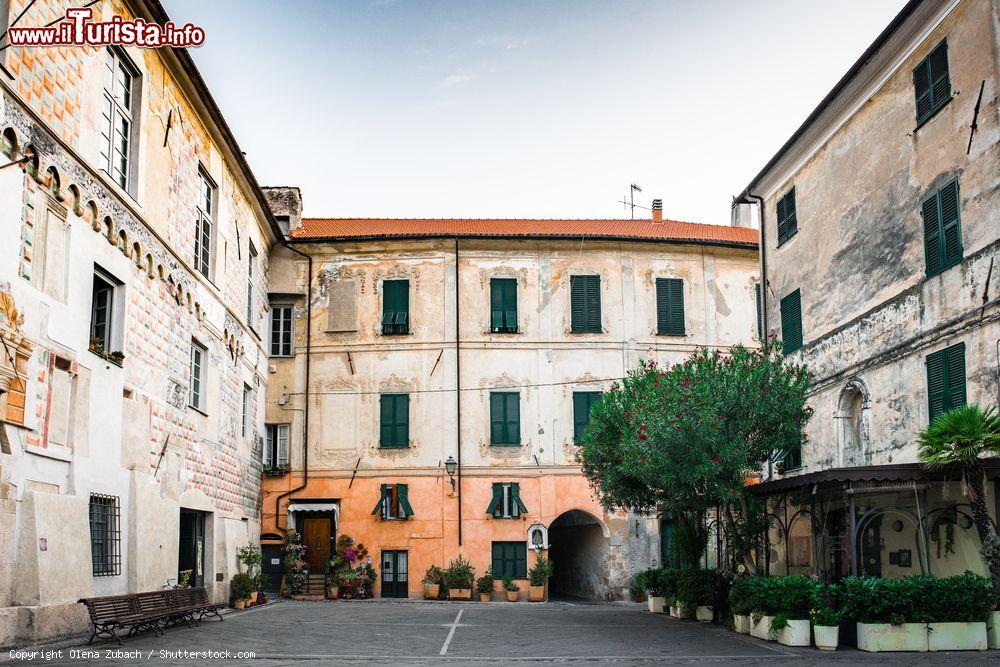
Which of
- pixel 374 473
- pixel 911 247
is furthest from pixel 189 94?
pixel 911 247

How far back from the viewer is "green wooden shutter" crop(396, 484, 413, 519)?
28.2 m

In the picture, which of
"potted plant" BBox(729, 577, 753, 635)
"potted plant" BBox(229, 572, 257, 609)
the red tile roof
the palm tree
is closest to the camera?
the palm tree

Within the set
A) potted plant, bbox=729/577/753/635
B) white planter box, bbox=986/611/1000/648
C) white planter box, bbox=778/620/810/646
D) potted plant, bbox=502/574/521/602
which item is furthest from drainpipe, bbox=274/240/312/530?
white planter box, bbox=986/611/1000/648

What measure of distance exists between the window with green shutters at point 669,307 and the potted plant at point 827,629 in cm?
1613

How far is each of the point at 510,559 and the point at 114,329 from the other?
48.1ft

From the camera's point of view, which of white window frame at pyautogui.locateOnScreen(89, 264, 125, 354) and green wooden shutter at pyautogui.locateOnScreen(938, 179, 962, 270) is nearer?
green wooden shutter at pyautogui.locateOnScreen(938, 179, 962, 270)

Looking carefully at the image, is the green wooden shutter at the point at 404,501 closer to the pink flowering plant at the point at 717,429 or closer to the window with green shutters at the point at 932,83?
the pink flowering plant at the point at 717,429

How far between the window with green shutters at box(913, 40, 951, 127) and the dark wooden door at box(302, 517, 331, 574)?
63.2ft

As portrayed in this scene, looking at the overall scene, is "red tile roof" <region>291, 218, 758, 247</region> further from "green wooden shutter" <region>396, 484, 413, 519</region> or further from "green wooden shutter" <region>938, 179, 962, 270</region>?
"green wooden shutter" <region>938, 179, 962, 270</region>

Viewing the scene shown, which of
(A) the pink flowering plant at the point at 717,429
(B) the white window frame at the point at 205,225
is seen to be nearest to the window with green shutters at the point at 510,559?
(A) the pink flowering plant at the point at 717,429

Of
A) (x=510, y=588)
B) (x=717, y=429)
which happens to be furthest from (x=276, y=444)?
(x=717, y=429)

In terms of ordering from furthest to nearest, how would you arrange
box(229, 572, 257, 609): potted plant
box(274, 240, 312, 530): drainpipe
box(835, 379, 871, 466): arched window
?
1. box(274, 240, 312, 530): drainpipe
2. box(229, 572, 257, 609): potted plant
3. box(835, 379, 871, 466): arched window

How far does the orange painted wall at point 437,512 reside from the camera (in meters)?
28.1

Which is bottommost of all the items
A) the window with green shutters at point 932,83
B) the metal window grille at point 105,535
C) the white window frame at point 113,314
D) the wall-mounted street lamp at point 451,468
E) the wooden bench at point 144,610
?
the wooden bench at point 144,610
